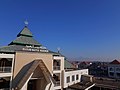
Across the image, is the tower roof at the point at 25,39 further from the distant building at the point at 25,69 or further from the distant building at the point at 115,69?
the distant building at the point at 115,69

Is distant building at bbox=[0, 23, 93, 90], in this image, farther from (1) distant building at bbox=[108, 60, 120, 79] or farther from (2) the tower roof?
(1) distant building at bbox=[108, 60, 120, 79]

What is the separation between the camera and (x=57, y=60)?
87.0 feet

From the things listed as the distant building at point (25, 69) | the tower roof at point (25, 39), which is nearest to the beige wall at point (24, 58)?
the distant building at point (25, 69)

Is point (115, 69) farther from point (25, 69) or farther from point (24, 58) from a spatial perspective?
point (25, 69)

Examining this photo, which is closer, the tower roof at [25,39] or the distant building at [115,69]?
the tower roof at [25,39]

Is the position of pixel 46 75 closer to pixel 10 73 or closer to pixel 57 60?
pixel 10 73

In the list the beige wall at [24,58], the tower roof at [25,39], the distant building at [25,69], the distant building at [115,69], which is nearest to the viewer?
the distant building at [25,69]

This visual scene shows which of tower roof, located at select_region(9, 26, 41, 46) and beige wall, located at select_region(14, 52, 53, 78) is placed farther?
tower roof, located at select_region(9, 26, 41, 46)

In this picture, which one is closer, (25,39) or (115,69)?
(25,39)

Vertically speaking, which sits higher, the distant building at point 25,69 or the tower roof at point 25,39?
the tower roof at point 25,39

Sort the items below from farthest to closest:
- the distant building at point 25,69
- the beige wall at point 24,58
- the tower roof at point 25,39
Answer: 1. the tower roof at point 25,39
2. the beige wall at point 24,58
3. the distant building at point 25,69

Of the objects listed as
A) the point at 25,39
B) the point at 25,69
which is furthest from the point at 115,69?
the point at 25,69

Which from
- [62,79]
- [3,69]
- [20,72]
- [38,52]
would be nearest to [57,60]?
[62,79]

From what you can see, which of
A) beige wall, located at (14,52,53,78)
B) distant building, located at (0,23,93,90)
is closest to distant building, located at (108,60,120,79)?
distant building, located at (0,23,93,90)
